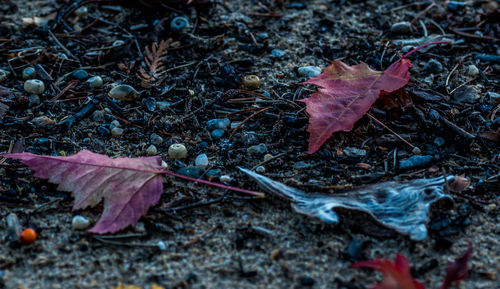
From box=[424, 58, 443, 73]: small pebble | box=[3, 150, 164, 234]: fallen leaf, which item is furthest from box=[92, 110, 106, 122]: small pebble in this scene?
box=[424, 58, 443, 73]: small pebble

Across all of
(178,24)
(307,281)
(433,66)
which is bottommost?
(307,281)

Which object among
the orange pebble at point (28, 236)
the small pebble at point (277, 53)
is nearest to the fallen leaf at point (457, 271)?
the orange pebble at point (28, 236)

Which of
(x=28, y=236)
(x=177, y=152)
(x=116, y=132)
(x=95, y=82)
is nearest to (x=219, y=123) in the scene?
(x=177, y=152)

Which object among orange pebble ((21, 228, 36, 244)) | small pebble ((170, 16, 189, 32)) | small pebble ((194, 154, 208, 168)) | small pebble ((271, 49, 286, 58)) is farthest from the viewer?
small pebble ((170, 16, 189, 32))

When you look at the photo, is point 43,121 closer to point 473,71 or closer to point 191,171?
point 191,171

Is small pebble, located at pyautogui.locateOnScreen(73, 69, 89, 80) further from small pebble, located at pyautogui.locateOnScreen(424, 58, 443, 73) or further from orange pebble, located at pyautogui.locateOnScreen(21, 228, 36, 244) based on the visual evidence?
small pebble, located at pyautogui.locateOnScreen(424, 58, 443, 73)
